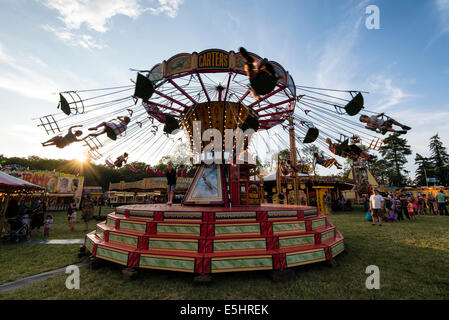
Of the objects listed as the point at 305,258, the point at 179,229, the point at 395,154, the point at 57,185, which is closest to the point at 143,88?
the point at 179,229

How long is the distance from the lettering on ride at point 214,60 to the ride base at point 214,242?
181 inches

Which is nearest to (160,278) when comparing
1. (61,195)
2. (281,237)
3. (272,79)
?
(281,237)

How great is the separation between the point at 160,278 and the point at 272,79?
5.33m

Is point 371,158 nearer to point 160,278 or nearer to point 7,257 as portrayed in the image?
point 160,278

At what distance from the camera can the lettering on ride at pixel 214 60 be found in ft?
21.0

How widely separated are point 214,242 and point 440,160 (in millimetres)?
75858

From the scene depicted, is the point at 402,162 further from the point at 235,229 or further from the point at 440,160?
the point at 235,229

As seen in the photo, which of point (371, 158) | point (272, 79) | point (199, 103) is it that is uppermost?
point (199, 103)

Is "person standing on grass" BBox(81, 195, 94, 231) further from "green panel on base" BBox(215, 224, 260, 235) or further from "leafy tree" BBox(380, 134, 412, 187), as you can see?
"leafy tree" BBox(380, 134, 412, 187)

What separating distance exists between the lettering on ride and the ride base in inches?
181

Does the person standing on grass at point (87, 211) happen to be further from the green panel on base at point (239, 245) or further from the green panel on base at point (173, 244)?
the green panel on base at point (239, 245)

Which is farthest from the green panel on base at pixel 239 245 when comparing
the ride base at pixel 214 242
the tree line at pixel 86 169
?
the tree line at pixel 86 169

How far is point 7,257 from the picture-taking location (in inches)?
251

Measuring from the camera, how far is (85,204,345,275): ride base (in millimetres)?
4328
